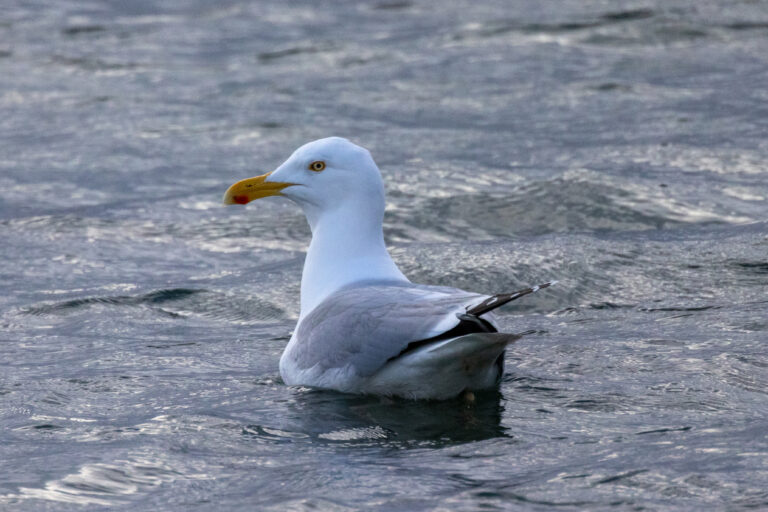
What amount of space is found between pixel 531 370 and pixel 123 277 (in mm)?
3478

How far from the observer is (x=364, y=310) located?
5199 millimetres

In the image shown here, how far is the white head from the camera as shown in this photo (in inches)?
232

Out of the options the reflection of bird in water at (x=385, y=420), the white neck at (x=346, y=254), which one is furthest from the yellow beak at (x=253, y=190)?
the reflection of bird in water at (x=385, y=420)

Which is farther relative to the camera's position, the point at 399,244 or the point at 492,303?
the point at 399,244

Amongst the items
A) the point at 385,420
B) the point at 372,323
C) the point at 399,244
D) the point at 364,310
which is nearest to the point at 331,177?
the point at 364,310

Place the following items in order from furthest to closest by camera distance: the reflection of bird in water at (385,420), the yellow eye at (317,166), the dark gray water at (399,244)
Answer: the yellow eye at (317,166) < the reflection of bird in water at (385,420) < the dark gray water at (399,244)

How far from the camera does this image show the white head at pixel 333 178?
5.89 metres

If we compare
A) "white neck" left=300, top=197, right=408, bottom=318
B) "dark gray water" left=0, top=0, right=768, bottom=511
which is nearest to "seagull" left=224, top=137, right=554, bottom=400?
"white neck" left=300, top=197, right=408, bottom=318

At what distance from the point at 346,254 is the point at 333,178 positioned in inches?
15.3

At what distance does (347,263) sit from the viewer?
584cm

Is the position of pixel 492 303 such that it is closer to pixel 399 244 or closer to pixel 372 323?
pixel 372 323

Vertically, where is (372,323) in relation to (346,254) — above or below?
below

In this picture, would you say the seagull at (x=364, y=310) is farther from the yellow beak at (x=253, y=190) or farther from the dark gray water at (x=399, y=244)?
the dark gray water at (x=399, y=244)

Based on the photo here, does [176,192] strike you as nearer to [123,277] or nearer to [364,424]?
[123,277]
